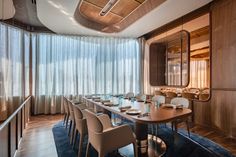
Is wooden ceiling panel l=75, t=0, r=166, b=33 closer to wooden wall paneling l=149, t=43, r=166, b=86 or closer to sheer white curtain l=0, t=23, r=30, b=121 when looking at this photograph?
wooden wall paneling l=149, t=43, r=166, b=86

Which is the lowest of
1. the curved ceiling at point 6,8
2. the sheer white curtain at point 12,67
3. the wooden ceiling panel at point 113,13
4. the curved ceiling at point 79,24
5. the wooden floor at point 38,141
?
the wooden floor at point 38,141

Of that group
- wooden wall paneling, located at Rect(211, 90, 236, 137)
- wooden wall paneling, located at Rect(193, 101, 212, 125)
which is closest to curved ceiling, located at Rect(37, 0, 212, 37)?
wooden wall paneling, located at Rect(211, 90, 236, 137)

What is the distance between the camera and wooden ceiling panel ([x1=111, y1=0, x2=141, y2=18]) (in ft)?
14.3

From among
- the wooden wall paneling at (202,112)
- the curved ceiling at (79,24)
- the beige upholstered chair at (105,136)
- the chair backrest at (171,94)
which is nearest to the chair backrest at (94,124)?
the beige upholstered chair at (105,136)

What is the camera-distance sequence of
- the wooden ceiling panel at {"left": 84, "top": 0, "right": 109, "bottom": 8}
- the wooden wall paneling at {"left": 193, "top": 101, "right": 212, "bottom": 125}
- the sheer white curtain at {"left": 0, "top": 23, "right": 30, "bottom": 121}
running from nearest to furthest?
the wooden ceiling panel at {"left": 84, "top": 0, "right": 109, "bottom": 8} < the wooden wall paneling at {"left": 193, "top": 101, "right": 212, "bottom": 125} < the sheer white curtain at {"left": 0, "top": 23, "right": 30, "bottom": 121}

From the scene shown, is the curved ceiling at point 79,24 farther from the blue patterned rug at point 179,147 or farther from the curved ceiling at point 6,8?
the blue patterned rug at point 179,147

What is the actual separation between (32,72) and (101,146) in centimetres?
512

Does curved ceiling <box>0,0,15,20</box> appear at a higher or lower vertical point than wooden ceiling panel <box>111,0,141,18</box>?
lower

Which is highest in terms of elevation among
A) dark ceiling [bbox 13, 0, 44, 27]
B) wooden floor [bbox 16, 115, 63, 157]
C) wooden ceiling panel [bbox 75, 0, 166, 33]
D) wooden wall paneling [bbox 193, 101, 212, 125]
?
dark ceiling [bbox 13, 0, 44, 27]

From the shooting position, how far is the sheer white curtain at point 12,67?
5259mm

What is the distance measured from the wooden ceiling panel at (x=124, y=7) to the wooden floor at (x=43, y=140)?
131 inches

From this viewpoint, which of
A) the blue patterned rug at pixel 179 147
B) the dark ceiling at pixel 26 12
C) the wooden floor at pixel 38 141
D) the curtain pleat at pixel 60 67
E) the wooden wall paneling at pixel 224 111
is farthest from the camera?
the curtain pleat at pixel 60 67

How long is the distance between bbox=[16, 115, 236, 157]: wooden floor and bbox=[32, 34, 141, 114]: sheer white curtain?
155 cm

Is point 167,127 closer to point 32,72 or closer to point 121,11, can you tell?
point 121,11
